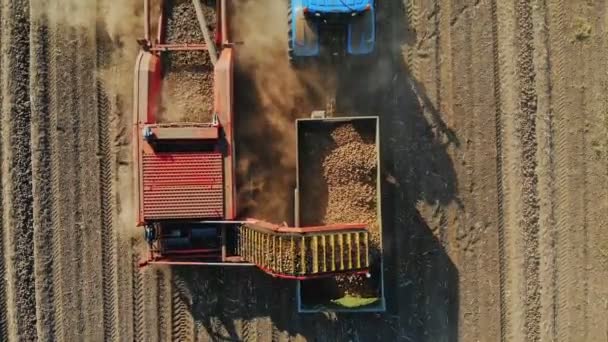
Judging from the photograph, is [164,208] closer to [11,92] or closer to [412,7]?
[11,92]

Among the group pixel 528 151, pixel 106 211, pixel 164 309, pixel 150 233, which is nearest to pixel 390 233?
pixel 528 151

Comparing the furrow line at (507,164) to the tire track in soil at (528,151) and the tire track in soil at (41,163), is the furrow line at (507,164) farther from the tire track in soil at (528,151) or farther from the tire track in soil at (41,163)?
the tire track in soil at (41,163)

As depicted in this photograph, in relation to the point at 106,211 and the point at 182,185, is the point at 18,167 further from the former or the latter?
the point at 182,185

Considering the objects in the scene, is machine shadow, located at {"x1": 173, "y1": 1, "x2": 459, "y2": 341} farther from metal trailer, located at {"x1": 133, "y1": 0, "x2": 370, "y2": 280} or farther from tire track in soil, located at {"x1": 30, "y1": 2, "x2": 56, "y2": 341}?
tire track in soil, located at {"x1": 30, "y1": 2, "x2": 56, "y2": 341}

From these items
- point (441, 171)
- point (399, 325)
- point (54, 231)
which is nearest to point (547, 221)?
point (441, 171)

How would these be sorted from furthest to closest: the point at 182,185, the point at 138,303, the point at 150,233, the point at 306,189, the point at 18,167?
1. the point at 138,303
2. the point at 18,167
3. the point at 306,189
4. the point at 150,233
5. the point at 182,185

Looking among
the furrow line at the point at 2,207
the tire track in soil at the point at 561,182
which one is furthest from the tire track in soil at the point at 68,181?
the tire track in soil at the point at 561,182

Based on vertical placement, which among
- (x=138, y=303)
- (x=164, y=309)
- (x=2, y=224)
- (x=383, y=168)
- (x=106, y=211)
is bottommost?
(x=164, y=309)

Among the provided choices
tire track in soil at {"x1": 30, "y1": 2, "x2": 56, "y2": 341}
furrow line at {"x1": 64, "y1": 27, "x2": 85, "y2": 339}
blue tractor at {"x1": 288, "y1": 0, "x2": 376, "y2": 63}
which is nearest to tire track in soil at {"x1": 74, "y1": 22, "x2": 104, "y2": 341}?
furrow line at {"x1": 64, "y1": 27, "x2": 85, "y2": 339}
